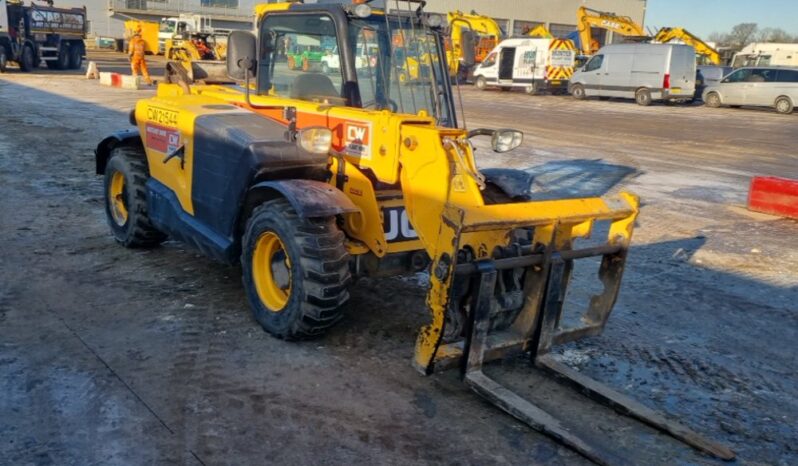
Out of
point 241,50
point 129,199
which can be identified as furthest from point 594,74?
point 241,50

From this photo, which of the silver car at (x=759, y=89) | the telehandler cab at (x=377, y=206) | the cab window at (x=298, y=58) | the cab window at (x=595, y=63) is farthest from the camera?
the cab window at (x=595, y=63)

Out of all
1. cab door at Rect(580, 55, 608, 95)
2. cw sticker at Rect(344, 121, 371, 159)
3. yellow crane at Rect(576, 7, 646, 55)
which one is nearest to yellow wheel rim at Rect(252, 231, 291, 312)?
cw sticker at Rect(344, 121, 371, 159)

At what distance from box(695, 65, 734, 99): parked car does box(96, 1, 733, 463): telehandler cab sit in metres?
26.9

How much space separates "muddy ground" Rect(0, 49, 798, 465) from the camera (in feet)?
11.9

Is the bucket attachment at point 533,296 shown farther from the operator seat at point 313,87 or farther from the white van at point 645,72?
the white van at point 645,72

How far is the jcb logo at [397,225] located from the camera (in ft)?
15.5

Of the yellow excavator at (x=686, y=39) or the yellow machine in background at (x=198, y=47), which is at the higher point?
the yellow excavator at (x=686, y=39)

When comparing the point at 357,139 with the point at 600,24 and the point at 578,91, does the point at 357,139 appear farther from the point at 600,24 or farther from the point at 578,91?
the point at 600,24

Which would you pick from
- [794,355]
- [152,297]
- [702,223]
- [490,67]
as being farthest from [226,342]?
[490,67]

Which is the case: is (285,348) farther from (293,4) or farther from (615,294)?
(293,4)

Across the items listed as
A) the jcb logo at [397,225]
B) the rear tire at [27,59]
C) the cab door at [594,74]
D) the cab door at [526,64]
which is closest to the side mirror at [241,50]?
the jcb logo at [397,225]

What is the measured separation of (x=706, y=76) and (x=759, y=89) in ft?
17.9

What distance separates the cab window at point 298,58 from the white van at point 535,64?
26.6 m

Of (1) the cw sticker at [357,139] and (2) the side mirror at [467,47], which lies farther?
(2) the side mirror at [467,47]
